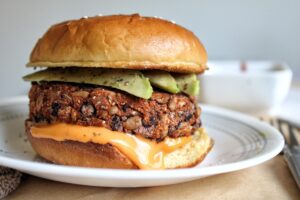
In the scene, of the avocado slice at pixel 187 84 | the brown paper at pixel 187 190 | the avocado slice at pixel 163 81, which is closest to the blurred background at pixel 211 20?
the avocado slice at pixel 187 84

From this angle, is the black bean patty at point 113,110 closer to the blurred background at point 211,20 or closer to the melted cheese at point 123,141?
the melted cheese at point 123,141

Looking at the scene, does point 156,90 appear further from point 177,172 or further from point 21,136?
point 21,136

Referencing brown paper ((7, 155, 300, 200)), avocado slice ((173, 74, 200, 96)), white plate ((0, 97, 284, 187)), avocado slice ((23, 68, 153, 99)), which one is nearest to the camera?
white plate ((0, 97, 284, 187))

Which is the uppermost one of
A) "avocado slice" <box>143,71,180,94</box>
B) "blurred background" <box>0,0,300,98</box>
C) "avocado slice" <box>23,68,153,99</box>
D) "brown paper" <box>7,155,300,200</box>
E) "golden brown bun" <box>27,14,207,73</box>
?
"golden brown bun" <box>27,14,207,73</box>

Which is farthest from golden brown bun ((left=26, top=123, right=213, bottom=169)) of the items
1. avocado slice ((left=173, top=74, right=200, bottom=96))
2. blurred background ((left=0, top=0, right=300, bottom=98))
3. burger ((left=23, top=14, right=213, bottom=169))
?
blurred background ((left=0, top=0, right=300, bottom=98))

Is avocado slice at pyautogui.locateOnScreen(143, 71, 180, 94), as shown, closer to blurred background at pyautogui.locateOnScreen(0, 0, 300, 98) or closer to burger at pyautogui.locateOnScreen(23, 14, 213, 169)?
burger at pyautogui.locateOnScreen(23, 14, 213, 169)

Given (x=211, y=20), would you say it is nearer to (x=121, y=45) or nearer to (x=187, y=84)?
(x=187, y=84)
